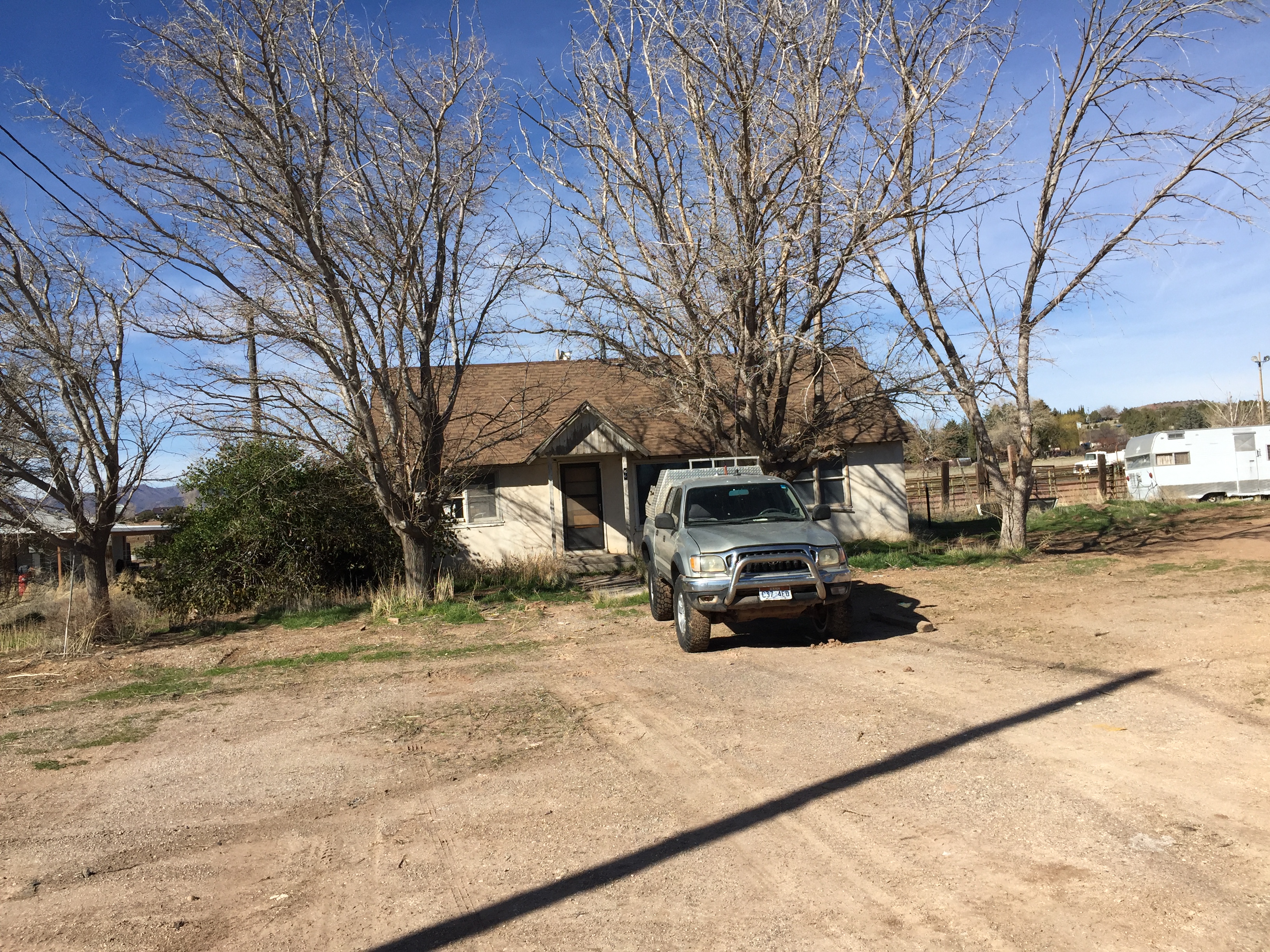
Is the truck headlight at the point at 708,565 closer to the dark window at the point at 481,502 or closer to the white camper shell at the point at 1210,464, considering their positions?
the dark window at the point at 481,502

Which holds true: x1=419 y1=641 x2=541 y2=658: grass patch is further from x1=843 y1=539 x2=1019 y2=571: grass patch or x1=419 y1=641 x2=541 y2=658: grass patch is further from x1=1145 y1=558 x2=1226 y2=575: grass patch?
x1=1145 y1=558 x2=1226 y2=575: grass patch

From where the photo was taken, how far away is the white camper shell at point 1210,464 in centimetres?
2783

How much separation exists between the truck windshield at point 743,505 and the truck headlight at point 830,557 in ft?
3.67

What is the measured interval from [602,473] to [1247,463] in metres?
20.7

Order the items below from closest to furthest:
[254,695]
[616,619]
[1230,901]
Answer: [1230,901], [254,695], [616,619]

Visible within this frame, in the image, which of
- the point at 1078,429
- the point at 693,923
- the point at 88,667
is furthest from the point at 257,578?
the point at 1078,429

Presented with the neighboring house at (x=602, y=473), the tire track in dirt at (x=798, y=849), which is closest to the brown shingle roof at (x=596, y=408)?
the neighboring house at (x=602, y=473)

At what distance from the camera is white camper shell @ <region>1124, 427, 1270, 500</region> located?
27828 millimetres

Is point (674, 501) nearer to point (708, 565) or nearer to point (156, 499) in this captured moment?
point (708, 565)

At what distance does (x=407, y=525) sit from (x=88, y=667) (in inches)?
188

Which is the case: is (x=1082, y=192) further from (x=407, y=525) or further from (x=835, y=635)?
(x=407, y=525)

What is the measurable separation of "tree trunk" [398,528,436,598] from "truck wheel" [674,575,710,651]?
5.92 metres

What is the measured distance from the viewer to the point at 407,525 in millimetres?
14414

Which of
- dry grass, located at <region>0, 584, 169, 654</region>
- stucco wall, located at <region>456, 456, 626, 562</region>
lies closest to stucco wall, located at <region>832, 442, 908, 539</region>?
stucco wall, located at <region>456, 456, 626, 562</region>
